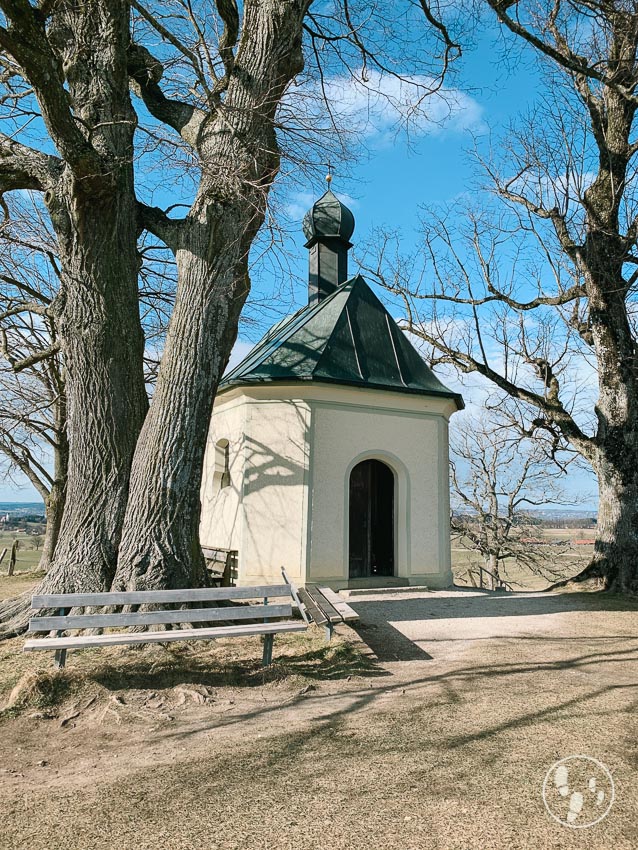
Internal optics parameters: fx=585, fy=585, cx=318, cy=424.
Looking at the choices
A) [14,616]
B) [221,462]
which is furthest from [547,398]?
[14,616]

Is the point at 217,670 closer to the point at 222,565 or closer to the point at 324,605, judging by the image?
the point at 324,605

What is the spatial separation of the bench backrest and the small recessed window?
6426mm

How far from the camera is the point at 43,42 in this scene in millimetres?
5480

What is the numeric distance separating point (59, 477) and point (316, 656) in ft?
42.7

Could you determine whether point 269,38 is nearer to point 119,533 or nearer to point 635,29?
point 635,29

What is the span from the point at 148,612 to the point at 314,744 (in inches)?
Answer: 91.5

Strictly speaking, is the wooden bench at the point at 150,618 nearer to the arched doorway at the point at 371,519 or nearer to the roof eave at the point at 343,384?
the roof eave at the point at 343,384

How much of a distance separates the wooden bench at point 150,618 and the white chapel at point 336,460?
4.56 meters

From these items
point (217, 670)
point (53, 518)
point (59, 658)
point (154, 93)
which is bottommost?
point (217, 670)

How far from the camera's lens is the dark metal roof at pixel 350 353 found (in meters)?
11.5

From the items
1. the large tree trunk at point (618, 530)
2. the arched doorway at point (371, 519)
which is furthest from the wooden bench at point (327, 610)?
the large tree trunk at point (618, 530)

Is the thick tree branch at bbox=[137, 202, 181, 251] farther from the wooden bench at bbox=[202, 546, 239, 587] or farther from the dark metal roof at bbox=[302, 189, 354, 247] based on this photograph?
the dark metal roof at bbox=[302, 189, 354, 247]

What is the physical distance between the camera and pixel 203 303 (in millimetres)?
6617

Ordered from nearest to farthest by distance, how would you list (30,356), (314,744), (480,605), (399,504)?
(314,744) → (480,605) → (399,504) → (30,356)
